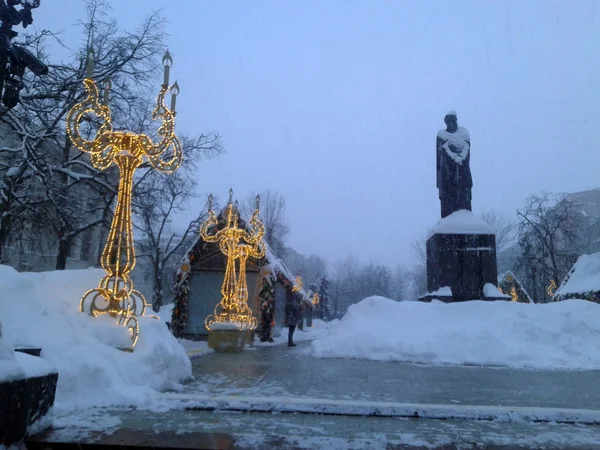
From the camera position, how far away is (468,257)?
15.2 metres

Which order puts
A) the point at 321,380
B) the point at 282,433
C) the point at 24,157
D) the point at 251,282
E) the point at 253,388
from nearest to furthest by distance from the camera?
the point at 282,433 → the point at 253,388 → the point at 321,380 → the point at 24,157 → the point at 251,282

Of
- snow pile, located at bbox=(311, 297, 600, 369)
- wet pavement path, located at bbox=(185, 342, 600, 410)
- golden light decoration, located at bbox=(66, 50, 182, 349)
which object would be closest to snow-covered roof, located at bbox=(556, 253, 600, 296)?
snow pile, located at bbox=(311, 297, 600, 369)

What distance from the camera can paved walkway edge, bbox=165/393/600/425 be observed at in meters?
4.84

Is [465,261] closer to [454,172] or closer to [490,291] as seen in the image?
[490,291]

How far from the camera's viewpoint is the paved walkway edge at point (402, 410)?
4.84 m

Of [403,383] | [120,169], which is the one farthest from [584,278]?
[120,169]

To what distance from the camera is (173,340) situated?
7777 mm

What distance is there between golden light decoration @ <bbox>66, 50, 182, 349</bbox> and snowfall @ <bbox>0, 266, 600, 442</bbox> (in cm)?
30

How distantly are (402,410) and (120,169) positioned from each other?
6166 mm

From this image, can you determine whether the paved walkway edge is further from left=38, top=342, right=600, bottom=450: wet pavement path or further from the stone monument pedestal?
the stone monument pedestal

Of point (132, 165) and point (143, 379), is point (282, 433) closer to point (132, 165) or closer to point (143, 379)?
point (143, 379)

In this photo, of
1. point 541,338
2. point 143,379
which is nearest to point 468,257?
point 541,338

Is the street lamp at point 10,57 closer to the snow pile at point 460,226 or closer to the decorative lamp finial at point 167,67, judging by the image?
the decorative lamp finial at point 167,67

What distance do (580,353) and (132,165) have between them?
11.5 meters
